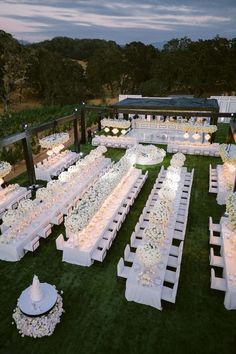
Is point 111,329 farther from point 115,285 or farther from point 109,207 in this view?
point 109,207

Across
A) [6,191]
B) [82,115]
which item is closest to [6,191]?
[6,191]

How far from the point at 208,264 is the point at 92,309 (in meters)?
4.72

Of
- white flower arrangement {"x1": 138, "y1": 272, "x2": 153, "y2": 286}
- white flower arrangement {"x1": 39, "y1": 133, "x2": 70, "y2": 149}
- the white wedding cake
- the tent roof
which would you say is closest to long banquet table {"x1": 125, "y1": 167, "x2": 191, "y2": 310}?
white flower arrangement {"x1": 138, "y1": 272, "x2": 153, "y2": 286}

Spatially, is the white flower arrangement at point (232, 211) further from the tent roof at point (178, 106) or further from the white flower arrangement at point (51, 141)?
the tent roof at point (178, 106)

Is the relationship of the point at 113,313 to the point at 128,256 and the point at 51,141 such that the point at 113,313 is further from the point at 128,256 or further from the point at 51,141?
the point at 51,141

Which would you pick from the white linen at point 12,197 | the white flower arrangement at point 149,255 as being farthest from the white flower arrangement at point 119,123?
the white flower arrangement at point 149,255

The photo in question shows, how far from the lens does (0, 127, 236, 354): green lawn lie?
24.8 feet

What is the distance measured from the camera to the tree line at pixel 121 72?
1634 inches

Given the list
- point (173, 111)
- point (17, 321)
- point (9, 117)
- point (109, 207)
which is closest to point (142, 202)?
point (109, 207)

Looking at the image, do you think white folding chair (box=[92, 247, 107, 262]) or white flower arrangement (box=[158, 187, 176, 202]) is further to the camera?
white flower arrangement (box=[158, 187, 176, 202])

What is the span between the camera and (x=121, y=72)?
49469 mm

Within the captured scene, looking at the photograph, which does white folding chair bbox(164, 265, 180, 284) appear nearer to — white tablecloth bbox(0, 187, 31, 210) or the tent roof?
white tablecloth bbox(0, 187, 31, 210)

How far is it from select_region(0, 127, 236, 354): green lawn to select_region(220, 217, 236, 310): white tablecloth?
1.26 ft

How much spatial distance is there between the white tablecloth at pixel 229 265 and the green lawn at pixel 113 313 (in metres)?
0.38
